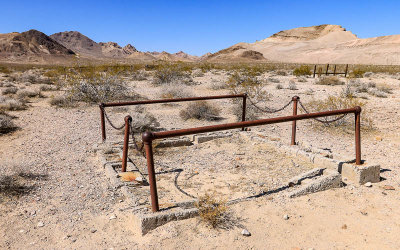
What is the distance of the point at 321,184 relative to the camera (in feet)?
13.6

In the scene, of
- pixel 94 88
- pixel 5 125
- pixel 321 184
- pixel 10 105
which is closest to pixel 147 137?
pixel 321 184

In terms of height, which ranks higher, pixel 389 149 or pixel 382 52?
pixel 382 52

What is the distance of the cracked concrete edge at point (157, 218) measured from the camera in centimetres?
310

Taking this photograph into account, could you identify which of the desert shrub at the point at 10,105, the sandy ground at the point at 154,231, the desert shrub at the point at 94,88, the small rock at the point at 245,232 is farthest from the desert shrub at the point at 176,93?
the small rock at the point at 245,232

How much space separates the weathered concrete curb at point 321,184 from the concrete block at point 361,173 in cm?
29

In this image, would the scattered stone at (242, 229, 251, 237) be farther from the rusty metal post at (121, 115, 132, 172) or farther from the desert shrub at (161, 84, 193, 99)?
the desert shrub at (161, 84, 193, 99)

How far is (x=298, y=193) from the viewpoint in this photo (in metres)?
3.96

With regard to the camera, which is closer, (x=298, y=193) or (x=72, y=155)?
(x=298, y=193)

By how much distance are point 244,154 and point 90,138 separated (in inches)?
141

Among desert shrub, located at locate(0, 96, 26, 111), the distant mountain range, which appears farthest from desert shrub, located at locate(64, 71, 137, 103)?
the distant mountain range

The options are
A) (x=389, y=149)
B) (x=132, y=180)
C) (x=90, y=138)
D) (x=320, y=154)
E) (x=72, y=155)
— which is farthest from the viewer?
(x=90, y=138)

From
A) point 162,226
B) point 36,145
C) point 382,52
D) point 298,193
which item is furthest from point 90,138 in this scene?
point 382,52

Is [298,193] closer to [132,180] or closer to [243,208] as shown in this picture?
[243,208]

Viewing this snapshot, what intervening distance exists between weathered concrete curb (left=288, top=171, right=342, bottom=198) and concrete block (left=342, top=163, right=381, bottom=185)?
288 mm
